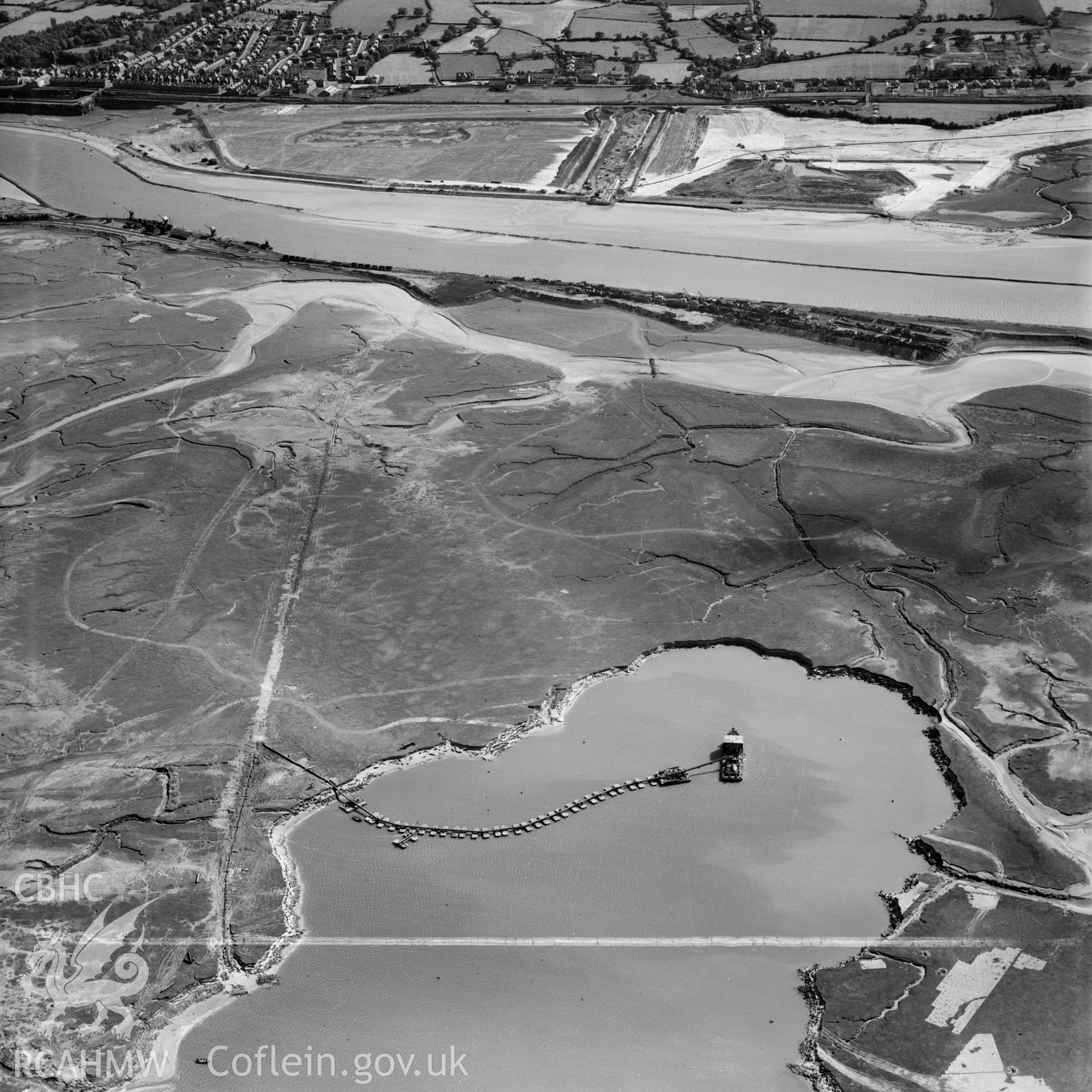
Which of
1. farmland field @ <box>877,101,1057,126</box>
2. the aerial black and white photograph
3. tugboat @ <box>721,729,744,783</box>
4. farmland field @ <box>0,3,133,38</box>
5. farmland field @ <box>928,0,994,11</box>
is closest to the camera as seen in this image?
the aerial black and white photograph

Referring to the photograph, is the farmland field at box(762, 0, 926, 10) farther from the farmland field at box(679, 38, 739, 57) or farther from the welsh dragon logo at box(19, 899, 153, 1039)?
the welsh dragon logo at box(19, 899, 153, 1039)

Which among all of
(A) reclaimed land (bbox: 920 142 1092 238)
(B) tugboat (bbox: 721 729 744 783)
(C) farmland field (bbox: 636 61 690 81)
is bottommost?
(B) tugboat (bbox: 721 729 744 783)

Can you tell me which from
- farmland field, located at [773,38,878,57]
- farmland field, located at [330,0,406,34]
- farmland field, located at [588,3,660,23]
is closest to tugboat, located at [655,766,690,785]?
farmland field, located at [773,38,878,57]

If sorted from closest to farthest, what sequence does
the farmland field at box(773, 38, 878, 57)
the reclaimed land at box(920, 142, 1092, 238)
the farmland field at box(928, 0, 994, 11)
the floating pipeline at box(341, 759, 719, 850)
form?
the floating pipeline at box(341, 759, 719, 850) < the reclaimed land at box(920, 142, 1092, 238) < the farmland field at box(773, 38, 878, 57) < the farmland field at box(928, 0, 994, 11)

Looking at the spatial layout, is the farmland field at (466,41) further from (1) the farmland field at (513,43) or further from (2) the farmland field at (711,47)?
(2) the farmland field at (711,47)

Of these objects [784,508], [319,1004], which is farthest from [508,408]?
[319,1004]

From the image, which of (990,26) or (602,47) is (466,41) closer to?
(602,47)
